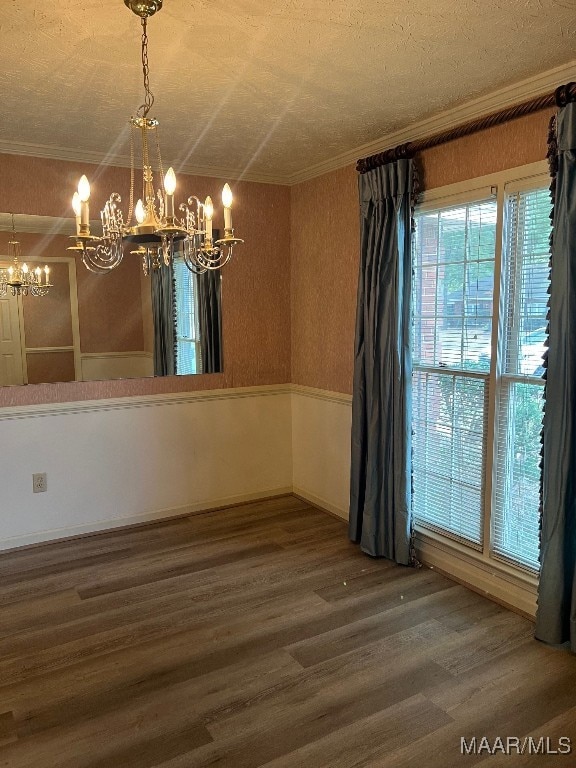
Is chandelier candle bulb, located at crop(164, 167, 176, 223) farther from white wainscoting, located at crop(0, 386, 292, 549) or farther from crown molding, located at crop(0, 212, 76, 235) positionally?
white wainscoting, located at crop(0, 386, 292, 549)

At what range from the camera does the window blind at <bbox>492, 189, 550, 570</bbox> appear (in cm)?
264

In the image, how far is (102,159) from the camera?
365 cm

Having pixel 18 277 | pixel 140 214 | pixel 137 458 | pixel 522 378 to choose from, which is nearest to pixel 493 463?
pixel 522 378

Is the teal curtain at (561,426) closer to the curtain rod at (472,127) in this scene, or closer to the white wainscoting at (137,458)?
the curtain rod at (472,127)

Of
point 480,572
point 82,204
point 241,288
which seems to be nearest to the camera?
point 82,204

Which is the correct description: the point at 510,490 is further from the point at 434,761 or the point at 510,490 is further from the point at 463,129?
the point at 463,129

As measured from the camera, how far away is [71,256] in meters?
3.63

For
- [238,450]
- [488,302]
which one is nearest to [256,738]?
[488,302]

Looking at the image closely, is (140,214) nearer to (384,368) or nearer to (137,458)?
(384,368)

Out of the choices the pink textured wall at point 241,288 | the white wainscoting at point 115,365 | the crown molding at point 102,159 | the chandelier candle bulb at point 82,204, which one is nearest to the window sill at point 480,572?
the pink textured wall at point 241,288

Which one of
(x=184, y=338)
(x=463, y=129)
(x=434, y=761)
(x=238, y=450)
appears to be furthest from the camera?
(x=238, y=450)

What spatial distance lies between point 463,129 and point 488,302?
886 millimetres

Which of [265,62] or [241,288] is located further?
[241,288]

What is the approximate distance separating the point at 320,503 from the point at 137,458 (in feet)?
4.64
